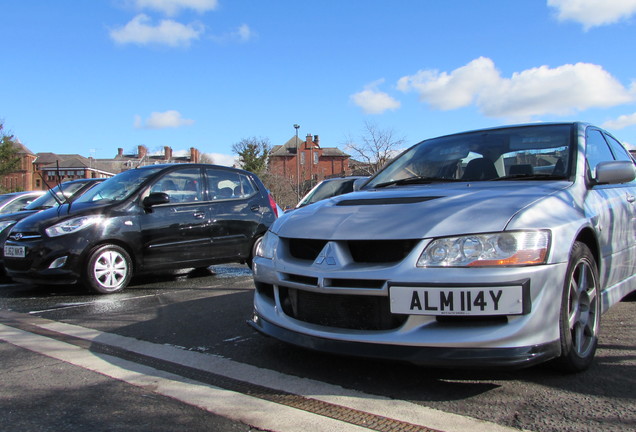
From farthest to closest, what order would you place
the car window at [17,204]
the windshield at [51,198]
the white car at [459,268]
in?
1. the car window at [17,204]
2. the windshield at [51,198]
3. the white car at [459,268]

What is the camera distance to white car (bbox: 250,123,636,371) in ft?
8.37

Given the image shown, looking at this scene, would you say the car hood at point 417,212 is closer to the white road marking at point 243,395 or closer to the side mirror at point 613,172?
the side mirror at point 613,172

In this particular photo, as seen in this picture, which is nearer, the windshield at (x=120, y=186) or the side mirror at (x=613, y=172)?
the side mirror at (x=613, y=172)

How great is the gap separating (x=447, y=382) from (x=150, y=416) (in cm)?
162

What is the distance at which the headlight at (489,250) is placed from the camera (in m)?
2.61

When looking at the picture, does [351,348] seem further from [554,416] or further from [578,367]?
[578,367]

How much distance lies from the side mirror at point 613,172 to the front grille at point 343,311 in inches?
72.4

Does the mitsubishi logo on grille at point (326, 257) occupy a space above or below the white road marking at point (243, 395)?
above

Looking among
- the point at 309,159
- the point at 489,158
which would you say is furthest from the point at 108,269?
the point at 309,159

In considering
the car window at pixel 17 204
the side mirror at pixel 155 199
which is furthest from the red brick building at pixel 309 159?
the side mirror at pixel 155 199

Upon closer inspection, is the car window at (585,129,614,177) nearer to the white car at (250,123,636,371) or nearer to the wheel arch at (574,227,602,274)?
the white car at (250,123,636,371)

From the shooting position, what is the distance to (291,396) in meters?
2.80

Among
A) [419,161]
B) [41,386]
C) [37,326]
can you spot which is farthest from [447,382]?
[37,326]

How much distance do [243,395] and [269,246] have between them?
101cm
